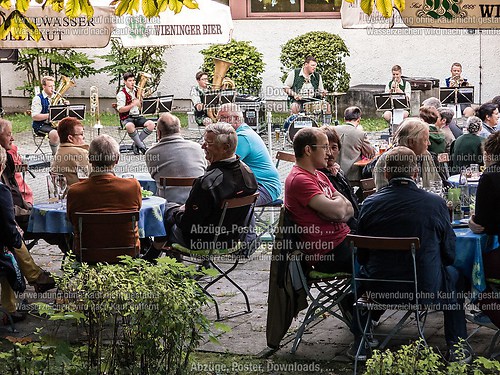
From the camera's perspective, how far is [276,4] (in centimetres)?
2475

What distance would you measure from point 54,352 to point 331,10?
20518 mm

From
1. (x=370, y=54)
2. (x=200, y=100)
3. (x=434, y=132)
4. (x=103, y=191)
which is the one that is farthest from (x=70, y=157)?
(x=370, y=54)

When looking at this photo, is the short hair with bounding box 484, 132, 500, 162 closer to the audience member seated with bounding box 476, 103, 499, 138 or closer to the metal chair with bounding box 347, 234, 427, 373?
the metal chair with bounding box 347, 234, 427, 373

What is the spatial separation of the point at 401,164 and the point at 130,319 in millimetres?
2301

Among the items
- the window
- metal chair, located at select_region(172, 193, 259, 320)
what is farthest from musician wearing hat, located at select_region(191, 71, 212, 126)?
metal chair, located at select_region(172, 193, 259, 320)

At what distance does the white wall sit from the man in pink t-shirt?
1617cm

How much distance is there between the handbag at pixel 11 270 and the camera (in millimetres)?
7598

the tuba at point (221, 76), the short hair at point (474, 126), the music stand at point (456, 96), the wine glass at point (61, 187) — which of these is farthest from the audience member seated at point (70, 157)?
the tuba at point (221, 76)

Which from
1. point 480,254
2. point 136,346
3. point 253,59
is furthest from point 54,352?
point 253,59

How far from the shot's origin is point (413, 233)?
640 centimetres

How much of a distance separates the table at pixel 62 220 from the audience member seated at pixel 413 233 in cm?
235

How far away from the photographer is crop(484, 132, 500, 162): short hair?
6965 mm

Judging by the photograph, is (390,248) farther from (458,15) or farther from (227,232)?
(458,15)

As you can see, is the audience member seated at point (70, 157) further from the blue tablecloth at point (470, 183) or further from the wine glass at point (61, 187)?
the blue tablecloth at point (470, 183)
